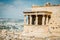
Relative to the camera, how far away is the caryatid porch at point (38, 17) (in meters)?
16.4

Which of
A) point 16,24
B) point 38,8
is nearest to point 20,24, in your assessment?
point 16,24

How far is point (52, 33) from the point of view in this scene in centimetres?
1583

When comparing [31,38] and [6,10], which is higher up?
[6,10]

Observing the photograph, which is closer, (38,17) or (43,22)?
(43,22)

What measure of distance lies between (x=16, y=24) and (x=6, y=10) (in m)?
0.77

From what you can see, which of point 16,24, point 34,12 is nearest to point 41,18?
point 34,12

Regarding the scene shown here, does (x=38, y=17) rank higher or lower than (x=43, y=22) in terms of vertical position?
higher

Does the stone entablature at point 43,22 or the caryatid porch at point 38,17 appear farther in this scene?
the caryatid porch at point 38,17

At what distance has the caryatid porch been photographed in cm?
1643

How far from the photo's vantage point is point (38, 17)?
16844 millimetres

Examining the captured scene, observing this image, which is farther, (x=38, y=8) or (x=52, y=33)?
(x=38, y=8)

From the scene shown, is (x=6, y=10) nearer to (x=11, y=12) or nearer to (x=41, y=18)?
(x=11, y=12)

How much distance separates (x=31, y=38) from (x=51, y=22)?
1394mm

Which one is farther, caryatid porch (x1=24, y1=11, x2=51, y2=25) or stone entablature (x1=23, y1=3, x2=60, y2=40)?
caryatid porch (x1=24, y1=11, x2=51, y2=25)
